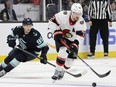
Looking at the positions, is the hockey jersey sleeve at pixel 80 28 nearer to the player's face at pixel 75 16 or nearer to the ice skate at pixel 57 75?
the player's face at pixel 75 16

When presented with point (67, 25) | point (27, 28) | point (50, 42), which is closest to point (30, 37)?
point (27, 28)

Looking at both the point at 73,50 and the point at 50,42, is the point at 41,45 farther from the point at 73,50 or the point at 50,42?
the point at 50,42

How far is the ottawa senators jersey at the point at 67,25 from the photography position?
6.04 m

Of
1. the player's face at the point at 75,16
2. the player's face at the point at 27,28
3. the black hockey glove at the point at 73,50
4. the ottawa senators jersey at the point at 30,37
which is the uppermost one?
the player's face at the point at 75,16

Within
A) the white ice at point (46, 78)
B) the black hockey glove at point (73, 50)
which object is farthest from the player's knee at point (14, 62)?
the black hockey glove at point (73, 50)

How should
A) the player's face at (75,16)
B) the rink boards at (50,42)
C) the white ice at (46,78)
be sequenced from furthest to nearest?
the rink boards at (50,42) → the player's face at (75,16) → the white ice at (46,78)

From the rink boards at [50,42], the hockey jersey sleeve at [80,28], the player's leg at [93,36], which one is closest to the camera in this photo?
the hockey jersey sleeve at [80,28]

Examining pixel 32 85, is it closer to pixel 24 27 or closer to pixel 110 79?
pixel 24 27

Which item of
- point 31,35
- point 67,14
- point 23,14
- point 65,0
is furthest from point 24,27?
point 65,0

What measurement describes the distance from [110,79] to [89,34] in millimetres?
3120

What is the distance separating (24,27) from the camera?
607 centimetres

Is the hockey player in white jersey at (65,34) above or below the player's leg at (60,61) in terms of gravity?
above

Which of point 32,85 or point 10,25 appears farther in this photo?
point 10,25

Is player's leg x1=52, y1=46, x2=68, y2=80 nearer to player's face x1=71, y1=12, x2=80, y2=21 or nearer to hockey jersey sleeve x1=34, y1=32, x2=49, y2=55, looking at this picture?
hockey jersey sleeve x1=34, y1=32, x2=49, y2=55
